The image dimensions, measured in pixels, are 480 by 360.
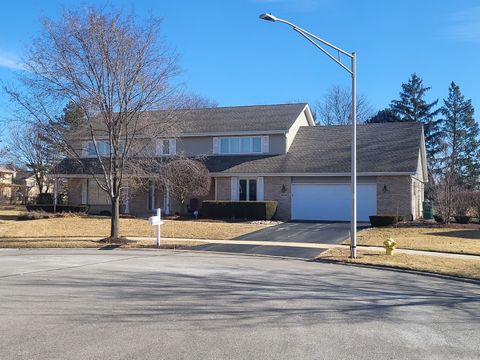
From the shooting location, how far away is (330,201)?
103ft

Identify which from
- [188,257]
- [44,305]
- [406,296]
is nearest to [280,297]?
[406,296]

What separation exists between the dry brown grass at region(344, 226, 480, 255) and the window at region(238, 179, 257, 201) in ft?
30.2

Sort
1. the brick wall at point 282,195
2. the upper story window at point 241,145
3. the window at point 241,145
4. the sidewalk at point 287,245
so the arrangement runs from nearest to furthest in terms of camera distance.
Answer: the sidewalk at point 287,245, the brick wall at point 282,195, the upper story window at point 241,145, the window at point 241,145

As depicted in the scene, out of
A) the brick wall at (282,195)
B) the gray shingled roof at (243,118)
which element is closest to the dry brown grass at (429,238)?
the brick wall at (282,195)

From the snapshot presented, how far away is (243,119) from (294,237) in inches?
601

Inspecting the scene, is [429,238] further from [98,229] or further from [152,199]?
[152,199]

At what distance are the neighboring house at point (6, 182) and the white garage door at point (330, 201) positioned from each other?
41.3 meters

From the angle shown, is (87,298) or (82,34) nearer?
(87,298)

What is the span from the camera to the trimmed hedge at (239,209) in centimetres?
3031

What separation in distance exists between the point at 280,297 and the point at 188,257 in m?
7.70

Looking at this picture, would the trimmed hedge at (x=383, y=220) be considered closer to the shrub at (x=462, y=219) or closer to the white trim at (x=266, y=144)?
the shrub at (x=462, y=219)

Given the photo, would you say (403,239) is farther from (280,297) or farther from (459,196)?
Answer: (280,297)

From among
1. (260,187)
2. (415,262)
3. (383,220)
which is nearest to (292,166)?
(260,187)

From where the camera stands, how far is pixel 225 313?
8.31 metres
